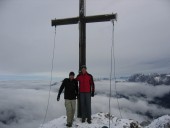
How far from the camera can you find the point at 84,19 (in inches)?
515

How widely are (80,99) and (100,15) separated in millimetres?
3722

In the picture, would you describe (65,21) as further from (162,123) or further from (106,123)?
(162,123)

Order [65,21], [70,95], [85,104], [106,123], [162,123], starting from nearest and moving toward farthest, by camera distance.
Answer: [162,123]
[70,95]
[85,104]
[106,123]
[65,21]

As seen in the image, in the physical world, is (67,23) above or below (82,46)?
above

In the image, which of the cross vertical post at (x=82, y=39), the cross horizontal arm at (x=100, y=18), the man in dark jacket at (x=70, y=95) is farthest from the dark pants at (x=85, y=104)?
the cross horizontal arm at (x=100, y=18)

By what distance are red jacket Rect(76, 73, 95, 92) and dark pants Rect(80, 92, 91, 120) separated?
0.79ft

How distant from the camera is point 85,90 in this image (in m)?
12.2

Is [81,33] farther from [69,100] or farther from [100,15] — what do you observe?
[69,100]

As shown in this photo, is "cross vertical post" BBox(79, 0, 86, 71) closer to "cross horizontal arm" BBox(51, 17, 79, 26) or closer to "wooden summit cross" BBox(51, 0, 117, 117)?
"wooden summit cross" BBox(51, 0, 117, 117)

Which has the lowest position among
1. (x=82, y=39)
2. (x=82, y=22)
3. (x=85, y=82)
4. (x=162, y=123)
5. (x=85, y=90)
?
(x=162, y=123)

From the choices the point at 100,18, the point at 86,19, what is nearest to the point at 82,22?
the point at 86,19

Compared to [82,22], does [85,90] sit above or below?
below

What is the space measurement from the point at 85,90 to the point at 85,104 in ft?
2.16

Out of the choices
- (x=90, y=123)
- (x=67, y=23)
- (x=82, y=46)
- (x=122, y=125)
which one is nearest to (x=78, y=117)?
(x=90, y=123)
